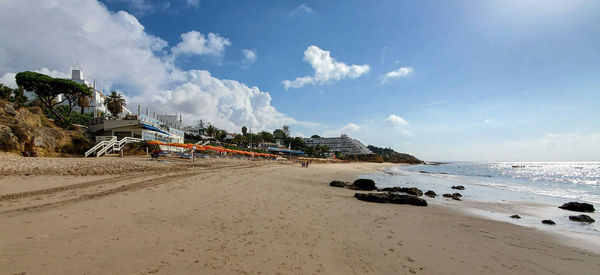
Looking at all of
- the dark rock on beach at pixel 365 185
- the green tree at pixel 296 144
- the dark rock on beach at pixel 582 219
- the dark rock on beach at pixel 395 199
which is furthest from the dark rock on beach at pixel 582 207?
the green tree at pixel 296 144

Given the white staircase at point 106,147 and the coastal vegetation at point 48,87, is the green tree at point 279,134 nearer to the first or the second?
the coastal vegetation at point 48,87

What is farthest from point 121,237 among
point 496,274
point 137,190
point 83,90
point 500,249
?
point 83,90

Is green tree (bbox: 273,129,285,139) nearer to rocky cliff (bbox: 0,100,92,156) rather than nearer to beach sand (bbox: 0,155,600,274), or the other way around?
rocky cliff (bbox: 0,100,92,156)

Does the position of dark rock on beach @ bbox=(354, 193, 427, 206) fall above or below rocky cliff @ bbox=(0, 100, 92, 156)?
below

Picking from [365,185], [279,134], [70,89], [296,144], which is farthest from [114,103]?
[279,134]

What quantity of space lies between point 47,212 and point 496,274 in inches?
386

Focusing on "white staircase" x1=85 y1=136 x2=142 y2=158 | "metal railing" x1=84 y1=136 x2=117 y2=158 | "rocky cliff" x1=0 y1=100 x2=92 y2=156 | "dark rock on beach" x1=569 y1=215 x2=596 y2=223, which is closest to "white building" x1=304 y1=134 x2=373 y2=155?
"white staircase" x1=85 y1=136 x2=142 y2=158

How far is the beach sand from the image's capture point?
12.0 ft

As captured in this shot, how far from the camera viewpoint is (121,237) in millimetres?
4469

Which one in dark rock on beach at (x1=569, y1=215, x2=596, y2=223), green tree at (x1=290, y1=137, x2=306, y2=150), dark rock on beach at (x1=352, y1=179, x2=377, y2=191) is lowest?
dark rock on beach at (x1=569, y1=215, x2=596, y2=223)

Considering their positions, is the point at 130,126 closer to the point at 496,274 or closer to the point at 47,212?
the point at 47,212

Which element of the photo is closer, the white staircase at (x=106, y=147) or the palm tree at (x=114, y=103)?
the white staircase at (x=106, y=147)

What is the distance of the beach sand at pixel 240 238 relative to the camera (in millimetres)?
3656

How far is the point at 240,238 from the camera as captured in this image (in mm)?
4883
